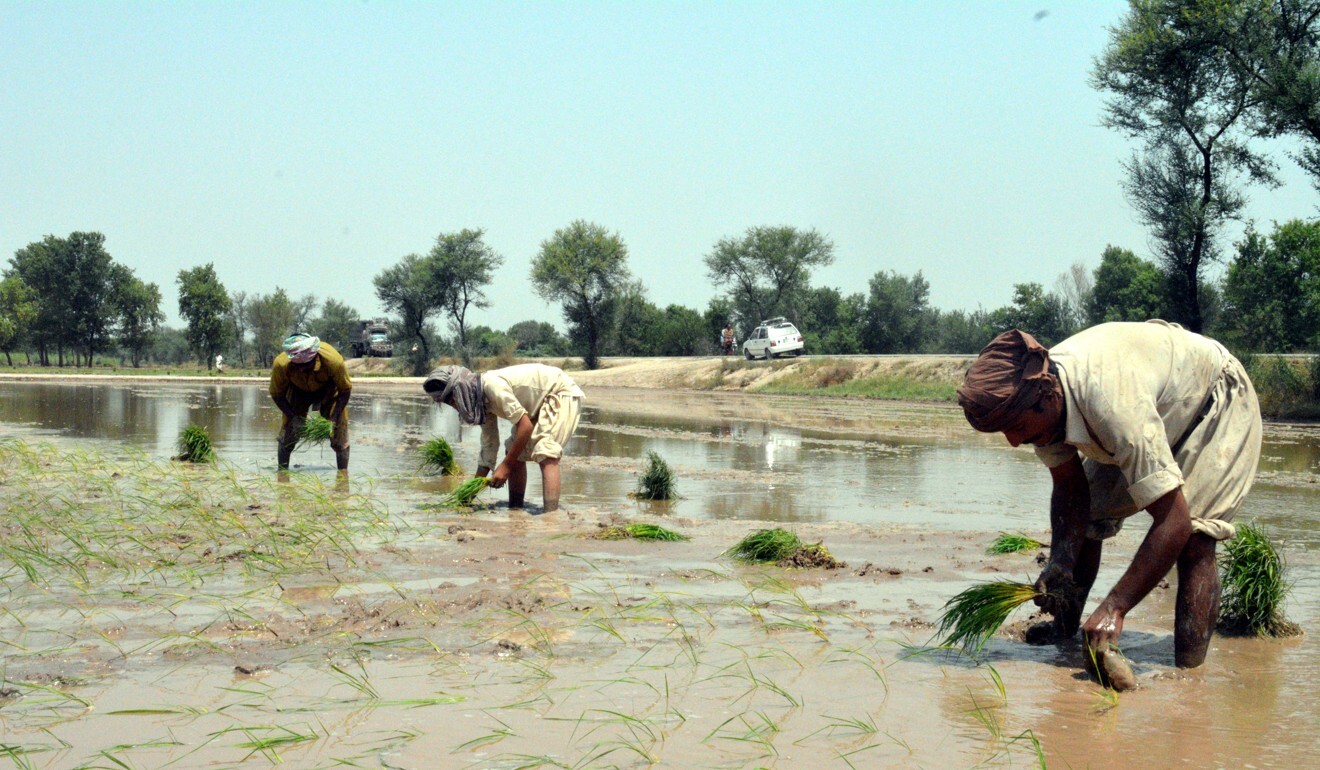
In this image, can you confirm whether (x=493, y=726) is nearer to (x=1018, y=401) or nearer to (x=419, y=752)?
(x=419, y=752)

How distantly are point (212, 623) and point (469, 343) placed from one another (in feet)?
209

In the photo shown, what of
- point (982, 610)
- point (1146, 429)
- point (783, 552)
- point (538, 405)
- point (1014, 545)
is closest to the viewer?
point (1146, 429)

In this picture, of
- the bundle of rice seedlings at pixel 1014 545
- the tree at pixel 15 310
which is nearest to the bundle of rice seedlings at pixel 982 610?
the bundle of rice seedlings at pixel 1014 545

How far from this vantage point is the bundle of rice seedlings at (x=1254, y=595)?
16.6 ft

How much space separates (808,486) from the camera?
1118 cm

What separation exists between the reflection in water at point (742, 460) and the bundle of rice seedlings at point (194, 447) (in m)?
0.46

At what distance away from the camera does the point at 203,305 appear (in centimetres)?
6053

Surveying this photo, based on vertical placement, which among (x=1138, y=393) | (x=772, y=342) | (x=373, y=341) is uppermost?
(x=373, y=341)

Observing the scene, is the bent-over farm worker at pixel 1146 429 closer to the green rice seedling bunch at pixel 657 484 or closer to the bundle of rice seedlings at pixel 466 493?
the bundle of rice seedlings at pixel 466 493

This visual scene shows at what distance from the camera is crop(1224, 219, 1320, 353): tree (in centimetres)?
3509

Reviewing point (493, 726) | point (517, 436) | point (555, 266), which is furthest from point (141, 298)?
point (493, 726)

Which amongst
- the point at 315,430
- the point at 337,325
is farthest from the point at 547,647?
the point at 337,325

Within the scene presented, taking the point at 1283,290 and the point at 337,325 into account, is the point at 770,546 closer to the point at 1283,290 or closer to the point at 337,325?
the point at 1283,290

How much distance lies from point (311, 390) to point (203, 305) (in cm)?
5424
